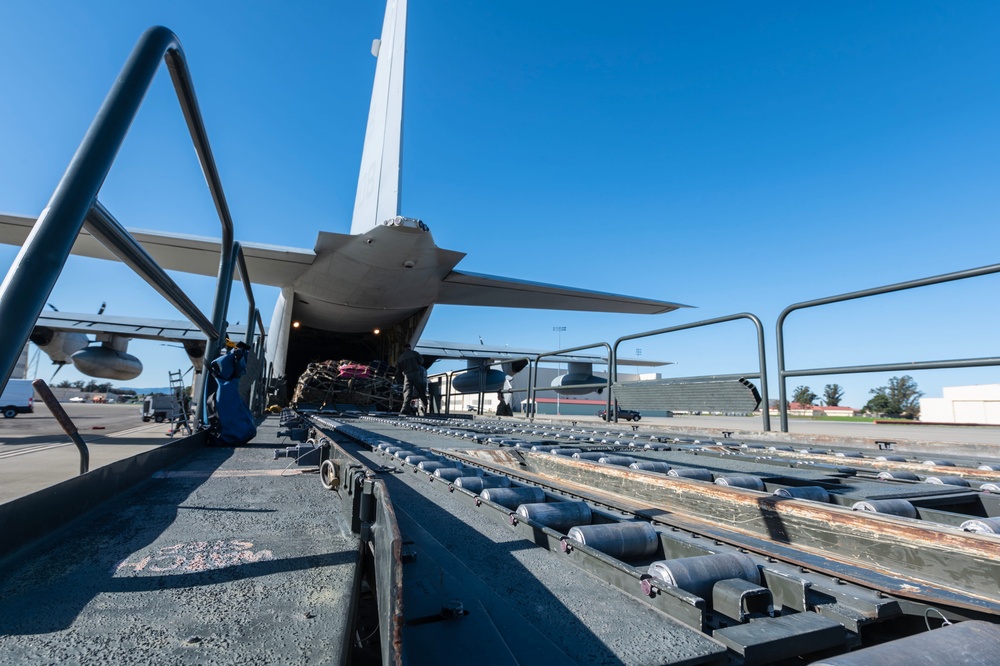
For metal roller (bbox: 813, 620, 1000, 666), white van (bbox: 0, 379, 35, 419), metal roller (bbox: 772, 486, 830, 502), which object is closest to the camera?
metal roller (bbox: 813, 620, 1000, 666)

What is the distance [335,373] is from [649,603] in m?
13.9

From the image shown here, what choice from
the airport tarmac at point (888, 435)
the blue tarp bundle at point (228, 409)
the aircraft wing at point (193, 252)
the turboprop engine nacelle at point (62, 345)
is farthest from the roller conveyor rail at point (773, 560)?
the turboprop engine nacelle at point (62, 345)

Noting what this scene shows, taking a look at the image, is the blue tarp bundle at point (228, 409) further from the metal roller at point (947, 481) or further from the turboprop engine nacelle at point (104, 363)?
the turboprop engine nacelle at point (104, 363)

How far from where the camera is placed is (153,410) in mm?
20891

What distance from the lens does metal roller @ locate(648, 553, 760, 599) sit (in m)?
1.15

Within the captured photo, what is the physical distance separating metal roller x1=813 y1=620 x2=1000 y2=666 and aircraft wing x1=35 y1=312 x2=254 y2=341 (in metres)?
16.3

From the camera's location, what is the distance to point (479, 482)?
228cm

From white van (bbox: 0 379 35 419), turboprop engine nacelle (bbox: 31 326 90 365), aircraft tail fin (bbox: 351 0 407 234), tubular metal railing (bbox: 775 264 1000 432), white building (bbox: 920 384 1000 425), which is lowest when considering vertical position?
white van (bbox: 0 379 35 419)

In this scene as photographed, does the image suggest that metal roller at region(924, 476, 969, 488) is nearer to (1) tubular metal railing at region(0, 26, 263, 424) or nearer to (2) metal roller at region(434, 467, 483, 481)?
(2) metal roller at region(434, 467, 483, 481)

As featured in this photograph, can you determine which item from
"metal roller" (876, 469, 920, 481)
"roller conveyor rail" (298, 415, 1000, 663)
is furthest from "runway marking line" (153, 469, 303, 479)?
"metal roller" (876, 469, 920, 481)

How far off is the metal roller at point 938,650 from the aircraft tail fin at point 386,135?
1358 centimetres

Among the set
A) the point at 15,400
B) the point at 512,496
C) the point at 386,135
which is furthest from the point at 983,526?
the point at 15,400

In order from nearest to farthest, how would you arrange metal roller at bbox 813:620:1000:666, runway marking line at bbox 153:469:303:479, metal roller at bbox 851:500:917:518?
1. metal roller at bbox 813:620:1000:666
2. metal roller at bbox 851:500:917:518
3. runway marking line at bbox 153:469:303:479

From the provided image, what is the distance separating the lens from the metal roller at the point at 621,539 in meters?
1.45
